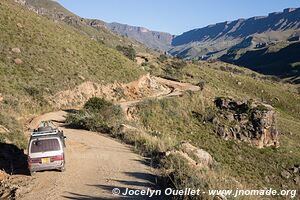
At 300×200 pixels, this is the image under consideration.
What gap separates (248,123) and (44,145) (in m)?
38.1

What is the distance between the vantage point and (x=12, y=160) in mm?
20422

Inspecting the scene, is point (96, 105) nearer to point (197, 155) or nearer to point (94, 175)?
point (197, 155)

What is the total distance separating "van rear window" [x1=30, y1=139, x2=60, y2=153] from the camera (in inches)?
701

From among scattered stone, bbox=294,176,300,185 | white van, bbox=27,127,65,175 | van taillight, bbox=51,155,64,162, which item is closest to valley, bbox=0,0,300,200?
scattered stone, bbox=294,176,300,185

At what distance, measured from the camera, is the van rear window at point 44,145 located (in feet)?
58.4

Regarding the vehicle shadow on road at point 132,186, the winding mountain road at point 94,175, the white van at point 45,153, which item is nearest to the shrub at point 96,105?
the winding mountain road at point 94,175

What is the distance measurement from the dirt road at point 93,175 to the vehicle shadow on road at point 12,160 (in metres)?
1.54

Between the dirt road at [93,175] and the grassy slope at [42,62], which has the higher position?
the grassy slope at [42,62]

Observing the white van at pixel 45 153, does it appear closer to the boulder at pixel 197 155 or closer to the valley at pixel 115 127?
the valley at pixel 115 127

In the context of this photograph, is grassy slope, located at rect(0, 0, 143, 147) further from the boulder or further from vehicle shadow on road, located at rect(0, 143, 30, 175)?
the boulder

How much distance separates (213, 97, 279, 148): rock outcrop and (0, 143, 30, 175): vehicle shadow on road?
3114cm

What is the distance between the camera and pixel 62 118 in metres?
37.1

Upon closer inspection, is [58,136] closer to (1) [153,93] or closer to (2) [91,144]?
(2) [91,144]

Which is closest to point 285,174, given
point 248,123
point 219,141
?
point 219,141
